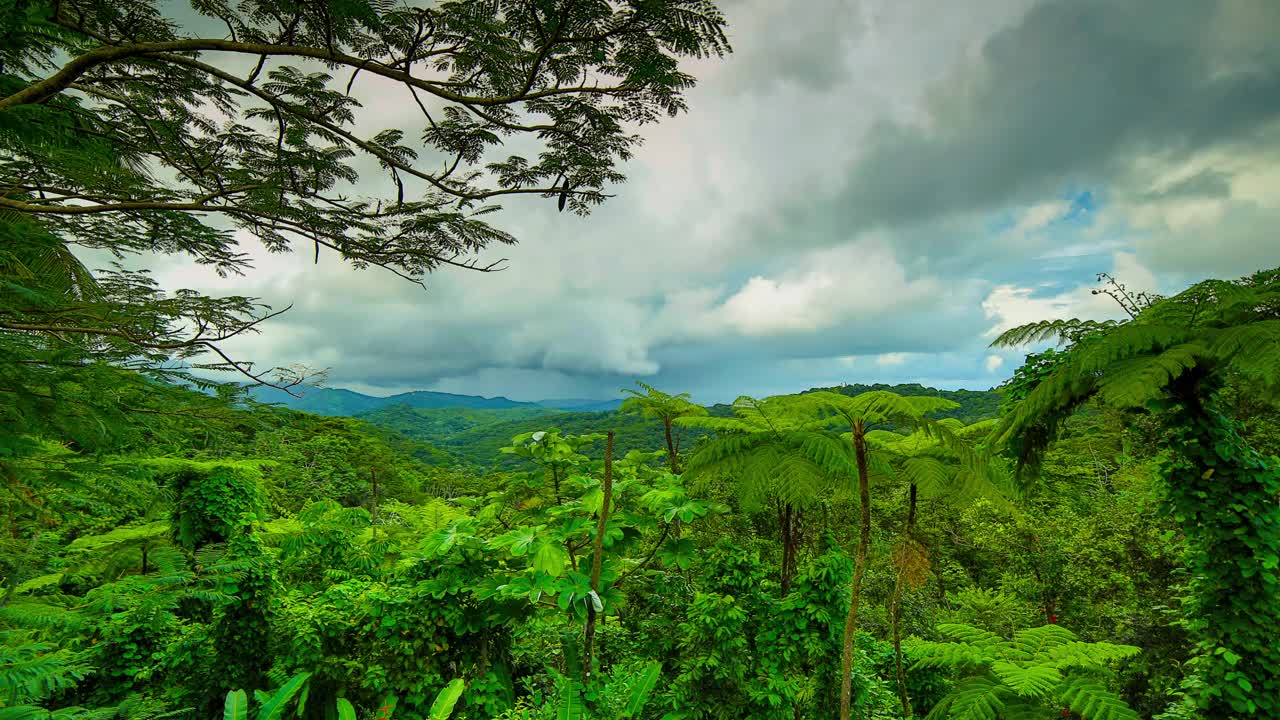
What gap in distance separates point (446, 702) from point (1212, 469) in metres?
5.22

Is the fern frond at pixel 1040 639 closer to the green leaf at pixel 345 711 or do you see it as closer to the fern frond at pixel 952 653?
the fern frond at pixel 952 653

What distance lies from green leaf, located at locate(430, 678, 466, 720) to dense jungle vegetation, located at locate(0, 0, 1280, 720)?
27mm

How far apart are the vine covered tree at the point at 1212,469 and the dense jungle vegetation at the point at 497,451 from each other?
0.06ft

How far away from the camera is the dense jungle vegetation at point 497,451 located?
2604 millimetres

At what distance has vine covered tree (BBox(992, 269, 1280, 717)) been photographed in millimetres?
2721

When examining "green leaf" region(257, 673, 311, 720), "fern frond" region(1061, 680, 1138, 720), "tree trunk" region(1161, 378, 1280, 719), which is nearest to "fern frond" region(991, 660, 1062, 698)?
"fern frond" region(1061, 680, 1138, 720)

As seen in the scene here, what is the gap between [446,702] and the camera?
9.61ft

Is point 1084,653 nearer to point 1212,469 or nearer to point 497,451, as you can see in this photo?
point 1212,469

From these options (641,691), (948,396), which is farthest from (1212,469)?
(948,396)

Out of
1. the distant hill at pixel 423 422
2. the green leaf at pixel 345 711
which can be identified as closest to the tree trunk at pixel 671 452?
the green leaf at pixel 345 711

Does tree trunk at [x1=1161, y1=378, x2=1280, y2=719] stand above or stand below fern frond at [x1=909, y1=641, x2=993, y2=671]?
above

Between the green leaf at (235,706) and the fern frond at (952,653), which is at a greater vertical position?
the green leaf at (235,706)

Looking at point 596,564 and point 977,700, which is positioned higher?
point 596,564

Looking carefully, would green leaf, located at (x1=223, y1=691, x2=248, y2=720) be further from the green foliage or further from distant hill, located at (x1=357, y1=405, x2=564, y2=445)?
distant hill, located at (x1=357, y1=405, x2=564, y2=445)
